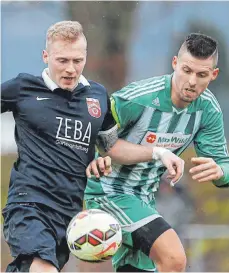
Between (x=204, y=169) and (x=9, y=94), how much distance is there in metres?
1.38

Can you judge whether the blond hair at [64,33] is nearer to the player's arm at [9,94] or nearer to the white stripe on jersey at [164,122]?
→ the player's arm at [9,94]

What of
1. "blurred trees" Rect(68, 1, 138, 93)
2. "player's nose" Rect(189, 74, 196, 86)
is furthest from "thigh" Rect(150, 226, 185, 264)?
"blurred trees" Rect(68, 1, 138, 93)

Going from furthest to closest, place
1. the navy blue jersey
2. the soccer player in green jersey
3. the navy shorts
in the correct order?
1. the soccer player in green jersey
2. the navy blue jersey
3. the navy shorts

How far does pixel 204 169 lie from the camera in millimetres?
6418

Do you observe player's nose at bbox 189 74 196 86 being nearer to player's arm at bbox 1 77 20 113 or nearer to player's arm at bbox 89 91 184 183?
player's arm at bbox 89 91 184 183

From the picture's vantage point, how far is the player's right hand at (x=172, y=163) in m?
6.18

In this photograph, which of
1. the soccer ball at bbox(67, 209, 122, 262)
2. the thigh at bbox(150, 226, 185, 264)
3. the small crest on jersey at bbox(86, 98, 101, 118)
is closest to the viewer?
the soccer ball at bbox(67, 209, 122, 262)

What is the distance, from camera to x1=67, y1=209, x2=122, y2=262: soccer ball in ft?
19.9

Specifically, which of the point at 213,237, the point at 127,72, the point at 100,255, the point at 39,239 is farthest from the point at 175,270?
the point at 127,72

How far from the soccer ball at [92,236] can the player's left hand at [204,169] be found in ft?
2.21

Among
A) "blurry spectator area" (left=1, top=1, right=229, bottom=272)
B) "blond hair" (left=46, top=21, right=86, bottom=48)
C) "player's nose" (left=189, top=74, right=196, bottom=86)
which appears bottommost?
"blurry spectator area" (left=1, top=1, right=229, bottom=272)

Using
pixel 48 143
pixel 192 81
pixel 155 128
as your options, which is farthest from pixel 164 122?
pixel 48 143

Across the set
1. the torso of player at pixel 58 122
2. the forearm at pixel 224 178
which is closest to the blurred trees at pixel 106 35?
the forearm at pixel 224 178

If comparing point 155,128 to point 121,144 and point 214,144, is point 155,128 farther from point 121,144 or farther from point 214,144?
point 214,144
